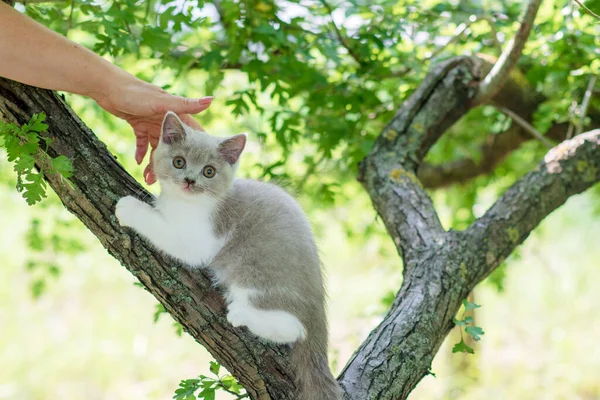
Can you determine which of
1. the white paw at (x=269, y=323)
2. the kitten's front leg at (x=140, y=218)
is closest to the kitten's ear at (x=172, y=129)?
the kitten's front leg at (x=140, y=218)

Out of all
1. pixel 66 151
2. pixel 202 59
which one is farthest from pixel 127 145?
pixel 66 151

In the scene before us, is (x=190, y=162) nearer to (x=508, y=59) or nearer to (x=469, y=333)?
(x=469, y=333)

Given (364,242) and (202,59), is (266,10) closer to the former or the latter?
(202,59)

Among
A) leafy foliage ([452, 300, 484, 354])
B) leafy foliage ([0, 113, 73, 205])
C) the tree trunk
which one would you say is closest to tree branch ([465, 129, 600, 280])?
the tree trunk

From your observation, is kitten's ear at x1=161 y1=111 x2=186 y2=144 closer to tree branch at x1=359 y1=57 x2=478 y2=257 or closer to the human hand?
the human hand

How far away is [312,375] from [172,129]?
1244 mm

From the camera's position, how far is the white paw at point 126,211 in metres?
2.27

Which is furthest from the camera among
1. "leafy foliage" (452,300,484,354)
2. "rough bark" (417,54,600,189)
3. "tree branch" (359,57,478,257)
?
"rough bark" (417,54,600,189)

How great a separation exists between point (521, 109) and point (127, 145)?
328 centimetres

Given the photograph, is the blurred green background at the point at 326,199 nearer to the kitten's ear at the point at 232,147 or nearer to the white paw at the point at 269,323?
the kitten's ear at the point at 232,147

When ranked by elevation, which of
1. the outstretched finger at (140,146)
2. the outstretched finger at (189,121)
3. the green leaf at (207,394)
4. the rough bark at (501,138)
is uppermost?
the rough bark at (501,138)

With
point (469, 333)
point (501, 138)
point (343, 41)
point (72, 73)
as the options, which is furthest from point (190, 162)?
point (501, 138)

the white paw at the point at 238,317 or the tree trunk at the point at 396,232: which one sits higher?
the tree trunk at the point at 396,232

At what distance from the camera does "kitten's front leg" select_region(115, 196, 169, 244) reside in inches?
89.7
